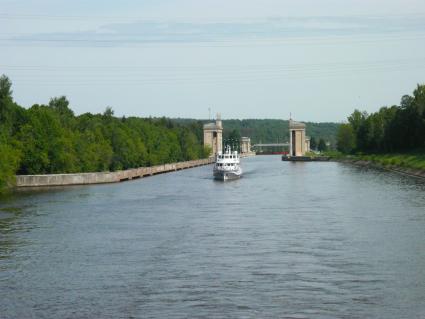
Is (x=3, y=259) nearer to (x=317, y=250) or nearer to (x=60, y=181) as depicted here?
(x=317, y=250)

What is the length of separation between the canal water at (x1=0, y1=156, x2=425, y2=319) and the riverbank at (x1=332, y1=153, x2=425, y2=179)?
5442 centimetres

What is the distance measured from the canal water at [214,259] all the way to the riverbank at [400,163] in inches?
2143

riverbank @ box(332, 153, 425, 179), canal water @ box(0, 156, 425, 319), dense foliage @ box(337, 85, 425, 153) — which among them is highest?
dense foliage @ box(337, 85, 425, 153)

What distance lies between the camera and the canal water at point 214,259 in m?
32.4

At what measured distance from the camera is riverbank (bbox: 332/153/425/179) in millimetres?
130038

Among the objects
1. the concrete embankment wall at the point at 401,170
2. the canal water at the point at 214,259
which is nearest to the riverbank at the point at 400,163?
the concrete embankment wall at the point at 401,170

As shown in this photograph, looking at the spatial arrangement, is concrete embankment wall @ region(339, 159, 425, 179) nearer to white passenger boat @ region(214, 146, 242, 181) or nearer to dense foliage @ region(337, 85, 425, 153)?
dense foliage @ region(337, 85, 425, 153)

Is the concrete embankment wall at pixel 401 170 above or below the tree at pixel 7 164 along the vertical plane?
below

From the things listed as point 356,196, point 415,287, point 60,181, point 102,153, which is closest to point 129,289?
point 415,287

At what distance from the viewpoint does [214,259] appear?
42531 millimetres

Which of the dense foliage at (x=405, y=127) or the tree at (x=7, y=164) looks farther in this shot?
the dense foliage at (x=405, y=127)

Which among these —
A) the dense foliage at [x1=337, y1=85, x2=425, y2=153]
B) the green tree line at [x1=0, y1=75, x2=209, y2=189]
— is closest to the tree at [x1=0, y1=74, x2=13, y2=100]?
the green tree line at [x1=0, y1=75, x2=209, y2=189]

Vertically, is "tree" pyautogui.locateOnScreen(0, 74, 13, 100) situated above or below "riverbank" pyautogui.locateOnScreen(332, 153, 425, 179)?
above

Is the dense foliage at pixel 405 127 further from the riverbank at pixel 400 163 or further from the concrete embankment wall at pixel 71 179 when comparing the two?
the concrete embankment wall at pixel 71 179
